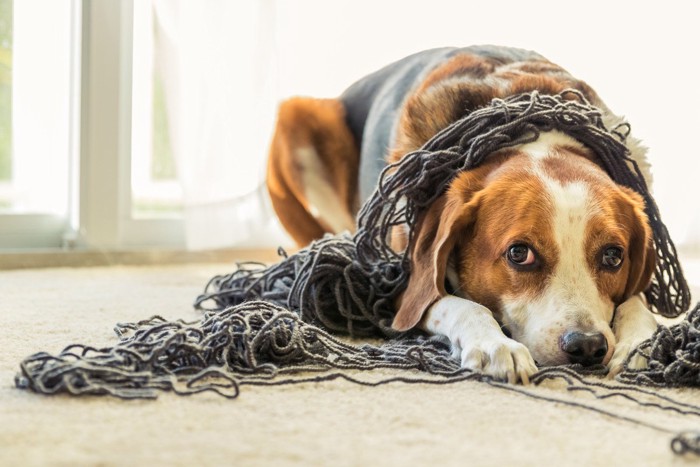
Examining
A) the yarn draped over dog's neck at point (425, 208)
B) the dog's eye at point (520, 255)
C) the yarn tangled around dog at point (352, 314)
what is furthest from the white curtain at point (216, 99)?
the dog's eye at point (520, 255)

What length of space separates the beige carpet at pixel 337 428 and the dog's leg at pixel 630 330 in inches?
4.4

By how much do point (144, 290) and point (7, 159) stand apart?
0.89 m

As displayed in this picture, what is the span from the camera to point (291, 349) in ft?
5.04

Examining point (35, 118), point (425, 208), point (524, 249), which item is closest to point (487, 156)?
point (425, 208)

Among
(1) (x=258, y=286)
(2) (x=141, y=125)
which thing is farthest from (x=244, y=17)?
(1) (x=258, y=286)

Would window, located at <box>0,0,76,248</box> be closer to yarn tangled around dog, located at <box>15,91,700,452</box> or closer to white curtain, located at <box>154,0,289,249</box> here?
white curtain, located at <box>154,0,289,249</box>

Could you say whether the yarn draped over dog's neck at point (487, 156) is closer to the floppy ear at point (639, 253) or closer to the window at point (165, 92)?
the floppy ear at point (639, 253)

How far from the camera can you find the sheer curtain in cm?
298

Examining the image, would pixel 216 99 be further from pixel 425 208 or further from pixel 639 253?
pixel 639 253

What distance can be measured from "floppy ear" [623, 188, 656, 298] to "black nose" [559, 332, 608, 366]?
281mm

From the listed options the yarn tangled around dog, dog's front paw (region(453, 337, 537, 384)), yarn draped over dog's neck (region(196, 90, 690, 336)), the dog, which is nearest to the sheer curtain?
the yarn tangled around dog

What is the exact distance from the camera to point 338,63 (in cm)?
314

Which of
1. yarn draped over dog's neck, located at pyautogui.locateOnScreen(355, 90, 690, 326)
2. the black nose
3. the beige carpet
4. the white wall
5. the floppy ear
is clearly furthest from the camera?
the white wall

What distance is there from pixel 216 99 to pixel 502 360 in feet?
5.80
